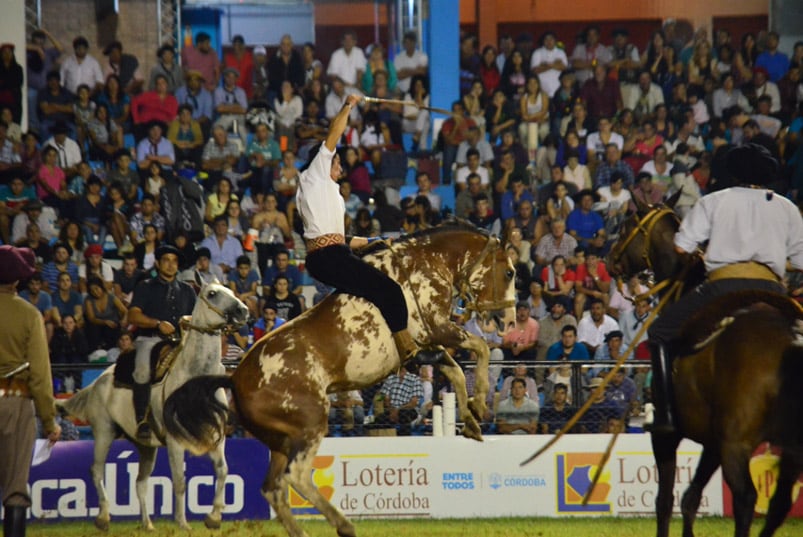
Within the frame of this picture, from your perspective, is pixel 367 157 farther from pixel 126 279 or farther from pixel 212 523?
pixel 212 523

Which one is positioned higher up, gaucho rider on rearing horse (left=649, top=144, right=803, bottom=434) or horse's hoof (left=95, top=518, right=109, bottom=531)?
gaucho rider on rearing horse (left=649, top=144, right=803, bottom=434)

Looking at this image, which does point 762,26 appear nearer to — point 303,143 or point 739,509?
point 303,143

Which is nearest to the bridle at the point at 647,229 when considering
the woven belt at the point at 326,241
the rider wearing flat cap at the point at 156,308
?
the woven belt at the point at 326,241

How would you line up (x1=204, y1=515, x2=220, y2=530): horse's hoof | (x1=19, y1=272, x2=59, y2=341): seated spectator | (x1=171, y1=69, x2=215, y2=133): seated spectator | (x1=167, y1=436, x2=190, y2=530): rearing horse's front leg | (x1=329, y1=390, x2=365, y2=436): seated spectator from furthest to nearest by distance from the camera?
(x1=171, y1=69, x2=215, y2=133): seated spectator < (x1=19, y1=272, x2=59, y2=341): seated spectator < (x1=329, y1=390, x2=365, y2=436): seated spectator < (x1=167, y1=436, x2=190, y2=530): rearing horse's front leg < (x1=204, y1=515, x2=220, y2=530): horse's hoof

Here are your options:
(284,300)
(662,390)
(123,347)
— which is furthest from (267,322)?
(662,390)

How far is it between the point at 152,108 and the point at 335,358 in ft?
39.3

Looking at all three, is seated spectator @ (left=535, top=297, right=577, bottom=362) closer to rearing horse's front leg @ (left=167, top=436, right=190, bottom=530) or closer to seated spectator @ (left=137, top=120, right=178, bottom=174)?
rearing horse's front leg @ (left=167, top=436, right=190, bottom=530)

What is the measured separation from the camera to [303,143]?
20.9 metres

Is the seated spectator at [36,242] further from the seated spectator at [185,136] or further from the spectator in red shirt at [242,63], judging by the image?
the spectator in red shirt at [242,63]

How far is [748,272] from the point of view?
345 inches

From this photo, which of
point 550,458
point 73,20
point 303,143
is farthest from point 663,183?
point 73,20

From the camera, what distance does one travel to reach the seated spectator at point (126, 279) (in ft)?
55.2

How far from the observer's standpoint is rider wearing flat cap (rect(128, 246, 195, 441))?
510 inches

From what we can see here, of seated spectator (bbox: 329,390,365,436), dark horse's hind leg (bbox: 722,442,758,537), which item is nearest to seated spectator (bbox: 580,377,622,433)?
seated spectator (bbox: 329,390,365,436)
